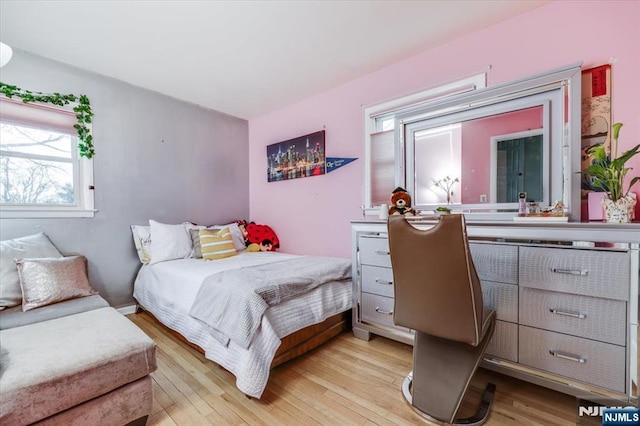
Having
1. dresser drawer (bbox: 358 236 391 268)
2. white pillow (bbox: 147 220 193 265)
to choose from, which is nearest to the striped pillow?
white pillow (bbox: 147 220 193 265)

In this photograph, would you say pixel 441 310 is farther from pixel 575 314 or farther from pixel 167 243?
pixel 167 243

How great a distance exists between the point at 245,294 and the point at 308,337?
684 millimetres

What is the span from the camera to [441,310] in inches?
52.2

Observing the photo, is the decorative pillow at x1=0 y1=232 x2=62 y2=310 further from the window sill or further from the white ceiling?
the white ceiling

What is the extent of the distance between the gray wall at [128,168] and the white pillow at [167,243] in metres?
0.30

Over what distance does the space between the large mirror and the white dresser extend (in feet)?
1.42

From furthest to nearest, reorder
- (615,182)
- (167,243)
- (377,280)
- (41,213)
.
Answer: (167,243) → (41,213) → (377,280) → (615,182)

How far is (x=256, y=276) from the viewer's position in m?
1.97

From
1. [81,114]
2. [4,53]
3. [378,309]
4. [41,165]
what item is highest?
[81,114]

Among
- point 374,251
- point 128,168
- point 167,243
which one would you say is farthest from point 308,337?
point 128,168

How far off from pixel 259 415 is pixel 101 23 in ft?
9.13

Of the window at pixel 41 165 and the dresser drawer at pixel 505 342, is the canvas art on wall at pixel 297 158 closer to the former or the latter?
the window at pixel 41 165

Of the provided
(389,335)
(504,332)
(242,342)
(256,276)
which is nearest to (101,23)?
(256,276)

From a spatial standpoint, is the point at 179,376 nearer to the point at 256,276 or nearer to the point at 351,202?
the point at 256,276
